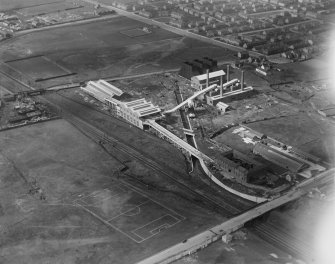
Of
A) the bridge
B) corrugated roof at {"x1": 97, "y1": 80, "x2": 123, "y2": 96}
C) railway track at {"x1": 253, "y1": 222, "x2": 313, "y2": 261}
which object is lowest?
railway track at {"x1": 253, "y1": 222, "x2": 313, "y2": 261}

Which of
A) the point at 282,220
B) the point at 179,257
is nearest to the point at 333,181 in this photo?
the point at 282,220

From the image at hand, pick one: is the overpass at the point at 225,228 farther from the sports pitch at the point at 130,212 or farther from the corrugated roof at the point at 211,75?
the corrugated roof at the point at 211,75

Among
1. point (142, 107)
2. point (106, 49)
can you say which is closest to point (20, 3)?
point (106, 49)

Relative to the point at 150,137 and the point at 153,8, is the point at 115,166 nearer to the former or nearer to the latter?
the point at 150,137

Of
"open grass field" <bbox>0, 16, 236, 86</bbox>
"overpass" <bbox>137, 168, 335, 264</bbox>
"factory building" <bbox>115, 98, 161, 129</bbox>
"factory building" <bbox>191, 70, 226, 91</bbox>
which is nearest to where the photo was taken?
"overpass" <bbox>137, 168, 335, 264</bbox>

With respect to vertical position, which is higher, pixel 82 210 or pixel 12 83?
pixel 12 83

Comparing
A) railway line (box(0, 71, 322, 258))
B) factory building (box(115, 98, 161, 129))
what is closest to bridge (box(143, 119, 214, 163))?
factory building (box(115, 98, 161, 129))

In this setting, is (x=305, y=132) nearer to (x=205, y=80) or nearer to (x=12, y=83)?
(x=205, y=80)

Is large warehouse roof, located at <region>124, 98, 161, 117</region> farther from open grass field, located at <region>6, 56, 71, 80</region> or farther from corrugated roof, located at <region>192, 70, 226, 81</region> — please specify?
open grass field, located at <region>6, 56, 71, 80</region>
